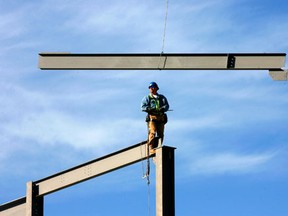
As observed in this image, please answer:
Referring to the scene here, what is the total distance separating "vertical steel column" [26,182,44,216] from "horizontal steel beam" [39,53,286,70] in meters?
4.07

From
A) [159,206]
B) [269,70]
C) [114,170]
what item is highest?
[269,70]

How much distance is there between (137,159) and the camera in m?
24.8

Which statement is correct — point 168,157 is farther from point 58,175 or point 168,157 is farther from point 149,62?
point 58,175


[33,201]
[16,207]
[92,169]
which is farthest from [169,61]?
[16,207]

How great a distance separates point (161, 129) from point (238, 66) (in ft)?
8.48

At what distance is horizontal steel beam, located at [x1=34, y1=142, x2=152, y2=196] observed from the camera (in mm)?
24844

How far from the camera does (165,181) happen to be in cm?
2347

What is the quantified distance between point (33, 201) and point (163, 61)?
6.05 metres

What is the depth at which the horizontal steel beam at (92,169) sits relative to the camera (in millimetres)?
24844

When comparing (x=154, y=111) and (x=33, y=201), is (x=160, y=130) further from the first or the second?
(x=33, y=201)

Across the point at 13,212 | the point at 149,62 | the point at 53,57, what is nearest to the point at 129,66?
the point at 149,62

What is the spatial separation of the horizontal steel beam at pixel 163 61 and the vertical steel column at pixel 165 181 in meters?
2.38

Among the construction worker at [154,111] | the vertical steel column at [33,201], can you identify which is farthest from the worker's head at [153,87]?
the vertical steel column at [33,201]

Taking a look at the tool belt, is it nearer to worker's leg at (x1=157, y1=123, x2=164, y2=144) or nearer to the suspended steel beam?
worker's leg at (x1=157, y1=123, x2=164, y2=144)
